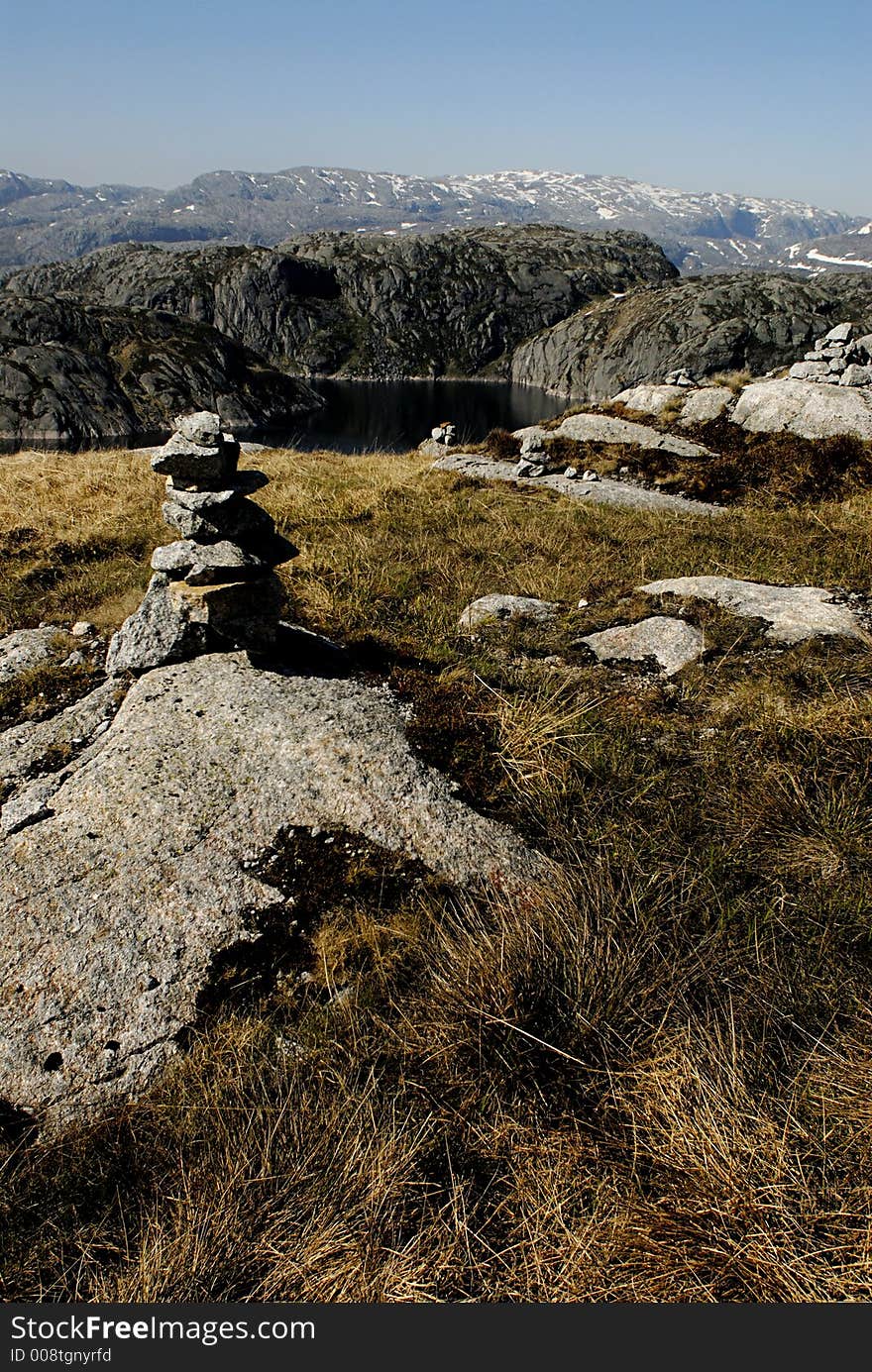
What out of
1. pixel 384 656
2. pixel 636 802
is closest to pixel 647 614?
pixel 384 656

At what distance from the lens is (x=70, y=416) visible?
89.4 meters

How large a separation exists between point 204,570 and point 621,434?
21.2m

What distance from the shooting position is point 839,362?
89.2 ft

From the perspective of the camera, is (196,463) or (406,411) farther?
(406,411)

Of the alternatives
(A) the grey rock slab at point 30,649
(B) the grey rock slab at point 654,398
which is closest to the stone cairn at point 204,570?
(A) the grey rock slab at point 30,649

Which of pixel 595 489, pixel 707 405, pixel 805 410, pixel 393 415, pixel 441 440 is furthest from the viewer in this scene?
pixel 393 415

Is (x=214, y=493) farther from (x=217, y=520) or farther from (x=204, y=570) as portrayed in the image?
(x=204, y=570)

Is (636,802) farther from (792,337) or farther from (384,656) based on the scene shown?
(792,337)

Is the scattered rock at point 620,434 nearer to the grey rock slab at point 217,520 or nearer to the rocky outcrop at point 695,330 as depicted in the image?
the grey rock slab at point 217,520

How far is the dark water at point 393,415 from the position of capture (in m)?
82.9

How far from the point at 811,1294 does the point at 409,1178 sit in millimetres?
1881

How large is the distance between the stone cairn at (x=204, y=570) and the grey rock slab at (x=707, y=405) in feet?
73.2

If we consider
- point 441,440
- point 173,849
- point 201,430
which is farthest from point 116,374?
point 173,849

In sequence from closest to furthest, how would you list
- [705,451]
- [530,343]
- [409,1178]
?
[409,1178]
[705,451]
[530,343]
